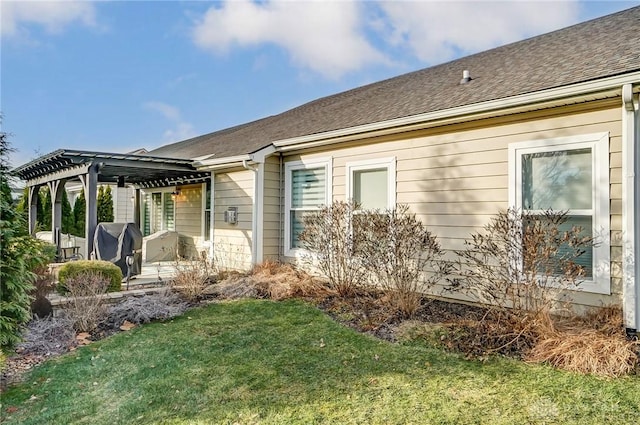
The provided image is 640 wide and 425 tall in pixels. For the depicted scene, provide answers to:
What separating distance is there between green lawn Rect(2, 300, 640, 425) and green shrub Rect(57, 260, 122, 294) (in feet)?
8.39

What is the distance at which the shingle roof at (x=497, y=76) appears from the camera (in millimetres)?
4895

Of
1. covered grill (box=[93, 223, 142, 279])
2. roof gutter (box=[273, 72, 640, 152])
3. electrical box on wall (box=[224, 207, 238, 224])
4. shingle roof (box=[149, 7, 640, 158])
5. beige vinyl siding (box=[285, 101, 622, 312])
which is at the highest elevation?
shingle roof (box=[149, 7, 640, 158])

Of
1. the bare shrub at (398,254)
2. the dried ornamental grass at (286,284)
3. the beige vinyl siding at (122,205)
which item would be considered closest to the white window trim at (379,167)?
the bare shrub at (398,254)

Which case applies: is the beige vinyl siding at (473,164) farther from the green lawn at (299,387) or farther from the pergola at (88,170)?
the pergola at (88,170)

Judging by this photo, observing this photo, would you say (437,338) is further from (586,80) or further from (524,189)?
(586,80)

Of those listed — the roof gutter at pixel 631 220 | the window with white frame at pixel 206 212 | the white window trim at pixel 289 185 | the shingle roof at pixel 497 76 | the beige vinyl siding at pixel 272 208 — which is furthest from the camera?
the window with white frame at pixel 206 212

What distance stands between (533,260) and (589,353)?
1.01 meters

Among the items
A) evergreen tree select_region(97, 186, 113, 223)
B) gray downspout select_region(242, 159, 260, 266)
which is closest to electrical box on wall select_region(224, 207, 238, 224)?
gray downspout select_region(242, 159, 260, 266)

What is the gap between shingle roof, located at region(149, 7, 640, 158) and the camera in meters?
4.89

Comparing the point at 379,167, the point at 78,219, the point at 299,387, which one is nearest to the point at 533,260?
the point at 299,387

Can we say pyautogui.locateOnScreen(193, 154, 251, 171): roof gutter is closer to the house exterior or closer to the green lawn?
the house exterior

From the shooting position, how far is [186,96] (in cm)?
1858

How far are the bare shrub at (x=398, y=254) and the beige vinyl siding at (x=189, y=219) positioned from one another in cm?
732

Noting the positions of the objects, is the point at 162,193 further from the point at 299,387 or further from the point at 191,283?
→ the point at 299,387
